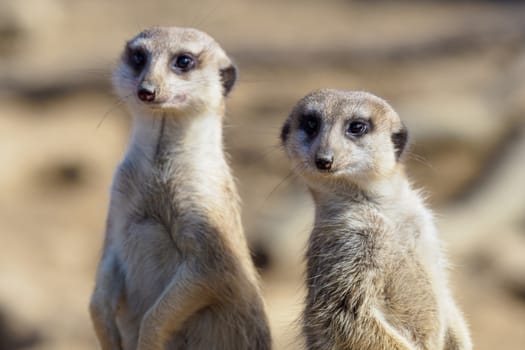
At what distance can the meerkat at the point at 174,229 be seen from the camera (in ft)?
13.2

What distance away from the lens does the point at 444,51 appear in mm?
14320

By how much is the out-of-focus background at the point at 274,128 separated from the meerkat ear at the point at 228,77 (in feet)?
9.06

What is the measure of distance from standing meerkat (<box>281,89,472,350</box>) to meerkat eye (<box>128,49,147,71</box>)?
68cm

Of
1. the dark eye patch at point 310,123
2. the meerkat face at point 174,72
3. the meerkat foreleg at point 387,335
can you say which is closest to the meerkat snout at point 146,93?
the meerkat face at point 174,72

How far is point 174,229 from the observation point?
160 inches

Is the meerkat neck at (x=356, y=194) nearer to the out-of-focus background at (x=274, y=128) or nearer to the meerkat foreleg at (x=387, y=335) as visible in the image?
the meerkat foreleg at (x=387, y=335)

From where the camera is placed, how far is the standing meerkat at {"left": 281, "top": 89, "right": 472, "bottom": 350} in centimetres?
371

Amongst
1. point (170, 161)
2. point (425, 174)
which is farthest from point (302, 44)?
point (170, 161)

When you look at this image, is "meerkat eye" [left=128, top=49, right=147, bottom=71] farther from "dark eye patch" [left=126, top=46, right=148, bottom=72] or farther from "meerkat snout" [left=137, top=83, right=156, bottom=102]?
"meerkat snout" [left=137, top=83, right=156, bottom=102]

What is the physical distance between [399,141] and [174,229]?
2.93 ft

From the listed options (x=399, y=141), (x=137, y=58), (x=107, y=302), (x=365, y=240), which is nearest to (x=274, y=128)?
(x=137, y=58)

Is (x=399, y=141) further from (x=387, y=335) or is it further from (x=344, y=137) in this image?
(x=387, y=335)

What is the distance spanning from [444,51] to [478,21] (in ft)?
4.23

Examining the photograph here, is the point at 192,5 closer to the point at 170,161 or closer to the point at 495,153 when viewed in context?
the point at 495,153
